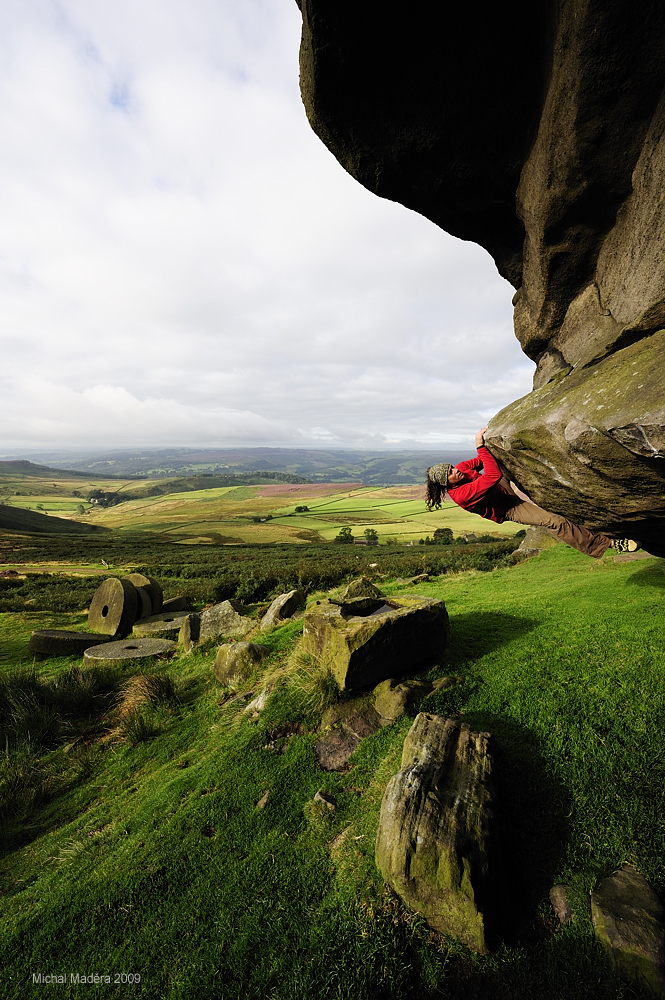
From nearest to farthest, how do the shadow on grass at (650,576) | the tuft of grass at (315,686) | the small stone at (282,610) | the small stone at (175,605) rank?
the tuft of grass at (315,686) < the shadow on grass at (650,576) < the small stone at (282,610) < the small stone at (175,605)

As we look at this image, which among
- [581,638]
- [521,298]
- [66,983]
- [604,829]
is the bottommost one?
[66,983]

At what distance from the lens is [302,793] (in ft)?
19.3

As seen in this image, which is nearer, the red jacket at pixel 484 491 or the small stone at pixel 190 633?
the red jacket at pixel 484 491

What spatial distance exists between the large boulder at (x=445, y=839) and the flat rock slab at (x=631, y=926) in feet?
3.18

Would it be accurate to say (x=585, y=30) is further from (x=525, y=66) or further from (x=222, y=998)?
(x=222, y=998)

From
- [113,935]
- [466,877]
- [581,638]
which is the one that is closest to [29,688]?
[113,935]

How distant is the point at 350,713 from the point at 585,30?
37.9 feet

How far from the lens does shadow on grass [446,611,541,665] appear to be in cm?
814

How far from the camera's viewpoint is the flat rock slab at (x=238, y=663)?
9859 mm

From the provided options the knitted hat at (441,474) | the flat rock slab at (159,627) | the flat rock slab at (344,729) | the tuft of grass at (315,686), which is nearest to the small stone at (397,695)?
the flat rock slab at (344,729)

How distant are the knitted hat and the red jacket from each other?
0.19m

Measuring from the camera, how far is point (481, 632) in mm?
9070

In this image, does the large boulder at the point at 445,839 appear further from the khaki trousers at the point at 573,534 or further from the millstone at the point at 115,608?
the millstone at the point at 115,608

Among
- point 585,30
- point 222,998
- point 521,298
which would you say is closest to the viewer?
point 222,998
